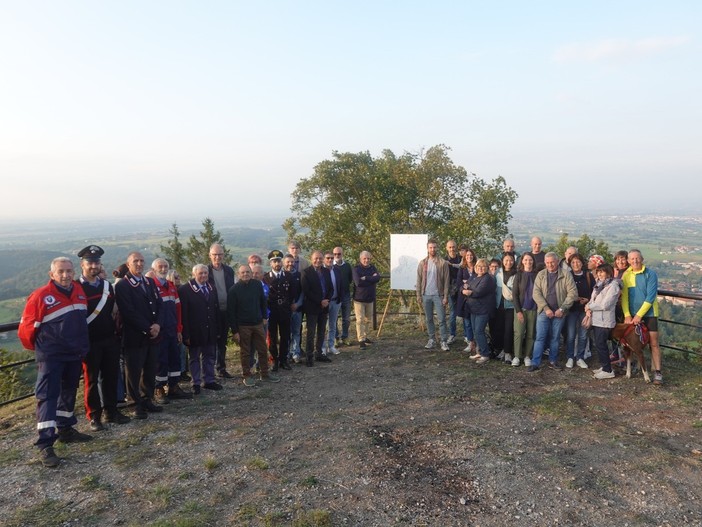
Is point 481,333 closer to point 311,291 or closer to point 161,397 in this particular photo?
point 311,291

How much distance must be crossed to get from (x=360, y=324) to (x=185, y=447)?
4.54 meters

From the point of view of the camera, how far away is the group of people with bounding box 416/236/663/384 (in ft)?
19.9

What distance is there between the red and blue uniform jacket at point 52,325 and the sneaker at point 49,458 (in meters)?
0.87

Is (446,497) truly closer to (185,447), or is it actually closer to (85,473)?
(185,447)

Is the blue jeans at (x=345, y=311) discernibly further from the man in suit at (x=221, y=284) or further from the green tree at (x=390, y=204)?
the green tree at (x=390, y=204)

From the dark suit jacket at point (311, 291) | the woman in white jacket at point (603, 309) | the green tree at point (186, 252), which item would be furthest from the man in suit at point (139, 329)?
the green tree at point (186, 252)

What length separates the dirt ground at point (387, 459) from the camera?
10.8 ft

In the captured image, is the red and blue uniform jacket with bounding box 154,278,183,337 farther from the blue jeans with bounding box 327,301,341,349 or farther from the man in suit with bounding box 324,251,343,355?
the blue jeans with bounding box 327,301,341,349

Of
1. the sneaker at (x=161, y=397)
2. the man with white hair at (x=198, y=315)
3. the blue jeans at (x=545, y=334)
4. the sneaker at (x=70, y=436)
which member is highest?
the man with white hair at (x=198, y=315)

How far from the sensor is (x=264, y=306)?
6395 millimetres

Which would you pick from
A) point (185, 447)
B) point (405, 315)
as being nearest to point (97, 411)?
point (185, 447)

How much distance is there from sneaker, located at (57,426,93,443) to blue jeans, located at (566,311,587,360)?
6990 millimetres

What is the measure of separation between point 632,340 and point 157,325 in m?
6.60

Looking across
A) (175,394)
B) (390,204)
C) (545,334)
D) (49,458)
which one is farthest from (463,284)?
(390,204)
